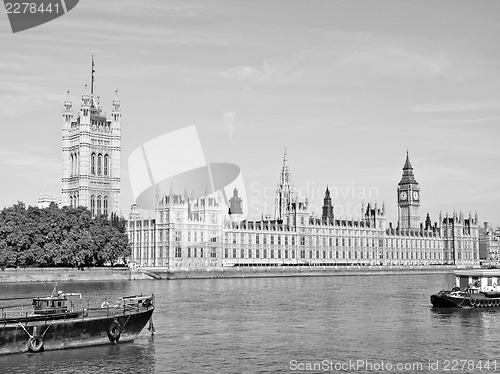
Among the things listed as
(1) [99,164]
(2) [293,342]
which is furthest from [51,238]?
(2) [293,342]

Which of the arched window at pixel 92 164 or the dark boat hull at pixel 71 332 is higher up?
the arched window at pixel 92 164

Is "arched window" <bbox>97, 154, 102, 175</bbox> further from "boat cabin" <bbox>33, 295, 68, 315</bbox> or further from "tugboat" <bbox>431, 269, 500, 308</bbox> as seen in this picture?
"boat cabin" <bbox>33, 295, 68, 315</bbox>

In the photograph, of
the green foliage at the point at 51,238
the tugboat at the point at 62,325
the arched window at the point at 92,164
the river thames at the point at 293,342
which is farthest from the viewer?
the arched window at the point at 92,164

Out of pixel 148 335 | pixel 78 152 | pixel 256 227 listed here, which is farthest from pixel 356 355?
pixel 78 152

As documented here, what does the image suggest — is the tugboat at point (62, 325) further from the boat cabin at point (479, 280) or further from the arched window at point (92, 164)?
the arched window at point (92, 164)

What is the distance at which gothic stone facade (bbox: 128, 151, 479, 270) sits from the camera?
12862 centimetres

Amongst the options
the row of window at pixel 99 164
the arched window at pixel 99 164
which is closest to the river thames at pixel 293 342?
the row of window at pixel 99 164

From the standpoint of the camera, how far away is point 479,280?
68.3 meters

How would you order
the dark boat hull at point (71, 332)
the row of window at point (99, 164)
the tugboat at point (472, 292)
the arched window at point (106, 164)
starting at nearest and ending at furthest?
the dark boat hull at point (71, 332) < the tugboat at point (472, 292) < the row of window at point (99, 164) < the arched window at point (106, 164)

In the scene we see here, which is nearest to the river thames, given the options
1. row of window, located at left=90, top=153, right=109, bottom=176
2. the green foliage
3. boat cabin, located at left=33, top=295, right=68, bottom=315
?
boat cabin, located at left=33, top=295, right=68, bottom=315

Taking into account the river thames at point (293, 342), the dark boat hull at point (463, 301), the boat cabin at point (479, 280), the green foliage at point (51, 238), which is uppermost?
the green foliage at point (51, 238)

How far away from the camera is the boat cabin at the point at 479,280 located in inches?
2608

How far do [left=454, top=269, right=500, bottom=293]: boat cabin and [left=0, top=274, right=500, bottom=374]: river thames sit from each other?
15.7 ft

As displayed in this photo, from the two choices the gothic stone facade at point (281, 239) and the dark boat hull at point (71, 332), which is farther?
the gothic stone facade at point (281, 239)
